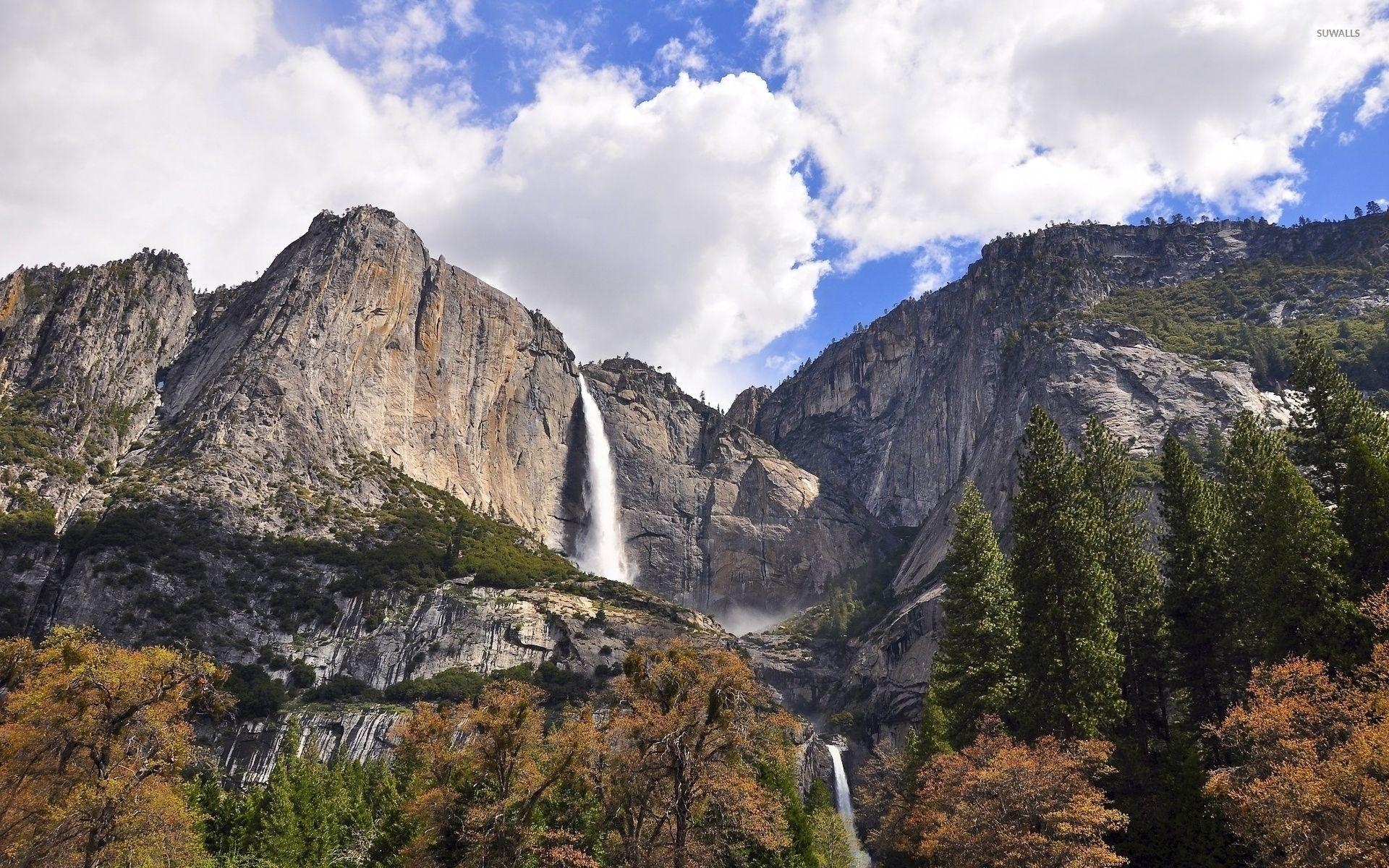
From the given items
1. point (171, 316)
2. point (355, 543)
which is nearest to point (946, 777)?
point (355, 543)

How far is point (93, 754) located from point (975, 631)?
4054cm

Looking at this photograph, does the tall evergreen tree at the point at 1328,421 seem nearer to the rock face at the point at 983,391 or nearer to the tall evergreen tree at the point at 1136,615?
the tall evergreen tree at the point at 1136,615

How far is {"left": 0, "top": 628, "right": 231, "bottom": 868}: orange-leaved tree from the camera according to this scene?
28.8 metres

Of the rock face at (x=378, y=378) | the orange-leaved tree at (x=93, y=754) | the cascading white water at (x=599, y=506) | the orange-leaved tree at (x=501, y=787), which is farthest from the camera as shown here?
the cascading white water at (x=599, y=506)

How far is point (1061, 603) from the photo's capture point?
130ft

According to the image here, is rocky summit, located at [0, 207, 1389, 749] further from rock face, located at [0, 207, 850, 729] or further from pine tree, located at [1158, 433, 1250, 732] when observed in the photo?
pine tree, located at [1158, 433, 1250, 732]

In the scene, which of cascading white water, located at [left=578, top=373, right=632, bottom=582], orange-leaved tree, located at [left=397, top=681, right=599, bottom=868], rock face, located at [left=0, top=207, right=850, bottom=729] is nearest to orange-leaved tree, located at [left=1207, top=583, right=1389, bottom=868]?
orange-leaved tree, located at [left=397, top=681, right=599, bottom=868]

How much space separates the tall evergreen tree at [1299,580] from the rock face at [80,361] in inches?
4080

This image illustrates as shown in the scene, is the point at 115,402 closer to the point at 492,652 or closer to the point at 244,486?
the point at 244,486

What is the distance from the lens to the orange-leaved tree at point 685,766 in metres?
30.2

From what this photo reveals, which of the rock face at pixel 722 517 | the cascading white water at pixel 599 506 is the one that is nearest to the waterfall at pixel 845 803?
the rock face at pixel 722 517

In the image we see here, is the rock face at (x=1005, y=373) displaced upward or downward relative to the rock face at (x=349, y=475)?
Result: upward

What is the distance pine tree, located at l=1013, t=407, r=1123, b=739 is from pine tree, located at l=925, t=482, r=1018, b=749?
1.63 meters

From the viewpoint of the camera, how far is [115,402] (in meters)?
110
